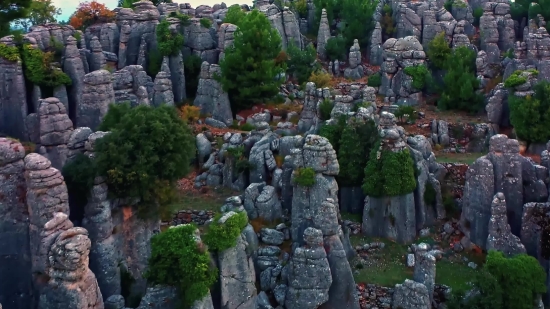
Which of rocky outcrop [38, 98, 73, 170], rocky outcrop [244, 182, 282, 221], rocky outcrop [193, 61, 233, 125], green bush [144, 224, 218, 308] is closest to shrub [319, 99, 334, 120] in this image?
rocky outcrop [244, 182, 282, 221]

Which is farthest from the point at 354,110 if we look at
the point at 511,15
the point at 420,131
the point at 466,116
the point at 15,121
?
the point at 511,15

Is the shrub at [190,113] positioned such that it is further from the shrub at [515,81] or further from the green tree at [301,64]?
the shrub at [515,81]

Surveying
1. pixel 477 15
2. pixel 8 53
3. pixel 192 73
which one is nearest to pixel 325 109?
pixel 192 73

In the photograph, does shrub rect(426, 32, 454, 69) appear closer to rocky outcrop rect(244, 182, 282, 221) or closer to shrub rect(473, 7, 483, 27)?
shrub rect(473, 7, 483, 27)

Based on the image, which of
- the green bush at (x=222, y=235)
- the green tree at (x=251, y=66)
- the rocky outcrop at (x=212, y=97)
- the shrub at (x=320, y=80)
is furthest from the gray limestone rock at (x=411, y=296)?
the shrub at (x=320, y=80)

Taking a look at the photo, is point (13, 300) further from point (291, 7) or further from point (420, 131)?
point (291, 7)

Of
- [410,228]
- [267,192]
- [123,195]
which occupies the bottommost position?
[410,228]
